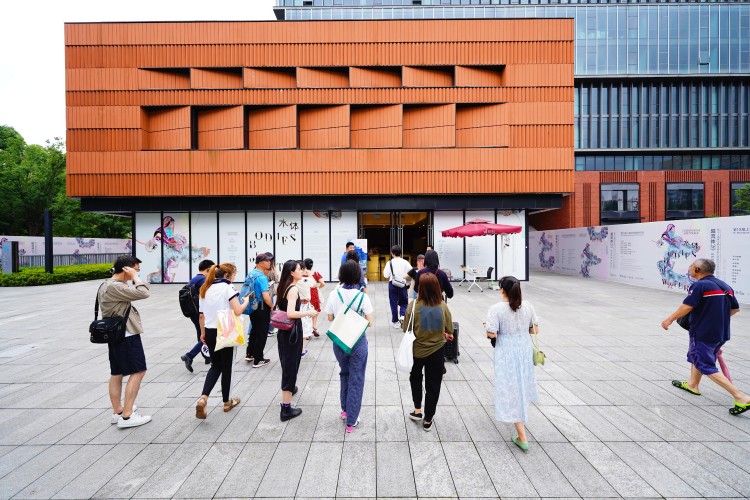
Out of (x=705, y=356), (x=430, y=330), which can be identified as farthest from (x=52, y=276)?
(x=705, y=356)

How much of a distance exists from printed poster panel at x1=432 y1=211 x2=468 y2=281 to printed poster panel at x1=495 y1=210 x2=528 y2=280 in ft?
2.00

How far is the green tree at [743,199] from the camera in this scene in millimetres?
35938

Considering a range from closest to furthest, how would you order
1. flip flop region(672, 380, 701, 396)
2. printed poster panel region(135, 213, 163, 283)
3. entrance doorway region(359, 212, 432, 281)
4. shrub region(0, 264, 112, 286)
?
1. flip flop region(672, 380, 701, 396)
2. shrub region(0, 264, 112, 286)
3. printed poster panel region(135, 213, 163, 283)
4. entrance doorway region(359, 212, 432, 281)

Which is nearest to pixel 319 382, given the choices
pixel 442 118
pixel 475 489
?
pixel 475 489

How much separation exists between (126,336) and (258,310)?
7.10ft

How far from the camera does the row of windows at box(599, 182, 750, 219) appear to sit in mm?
39406

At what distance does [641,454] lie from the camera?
343 centimetres

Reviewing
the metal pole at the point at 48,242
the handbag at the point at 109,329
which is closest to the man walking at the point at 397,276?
the handbag at the point at 109,329

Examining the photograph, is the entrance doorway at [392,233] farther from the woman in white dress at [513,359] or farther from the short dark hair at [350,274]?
the woman in white dress at [513,359]

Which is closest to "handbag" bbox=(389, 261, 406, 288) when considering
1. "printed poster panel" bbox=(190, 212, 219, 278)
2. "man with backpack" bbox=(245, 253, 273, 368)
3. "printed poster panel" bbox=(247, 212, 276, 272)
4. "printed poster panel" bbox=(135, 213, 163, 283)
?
"man with backpack" bbox=(245, 253, 273, 368)

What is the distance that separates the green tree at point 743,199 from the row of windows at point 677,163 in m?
3.92

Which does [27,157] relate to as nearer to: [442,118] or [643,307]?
[442,118]

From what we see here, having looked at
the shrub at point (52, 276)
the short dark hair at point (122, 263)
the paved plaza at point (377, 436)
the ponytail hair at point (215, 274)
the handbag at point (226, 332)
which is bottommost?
the paved plaza at point (377, 436)

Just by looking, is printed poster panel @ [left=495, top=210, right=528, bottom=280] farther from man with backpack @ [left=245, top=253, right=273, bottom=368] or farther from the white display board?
man with backpack @ [left=245, top=253, right=273, bottom=368]
